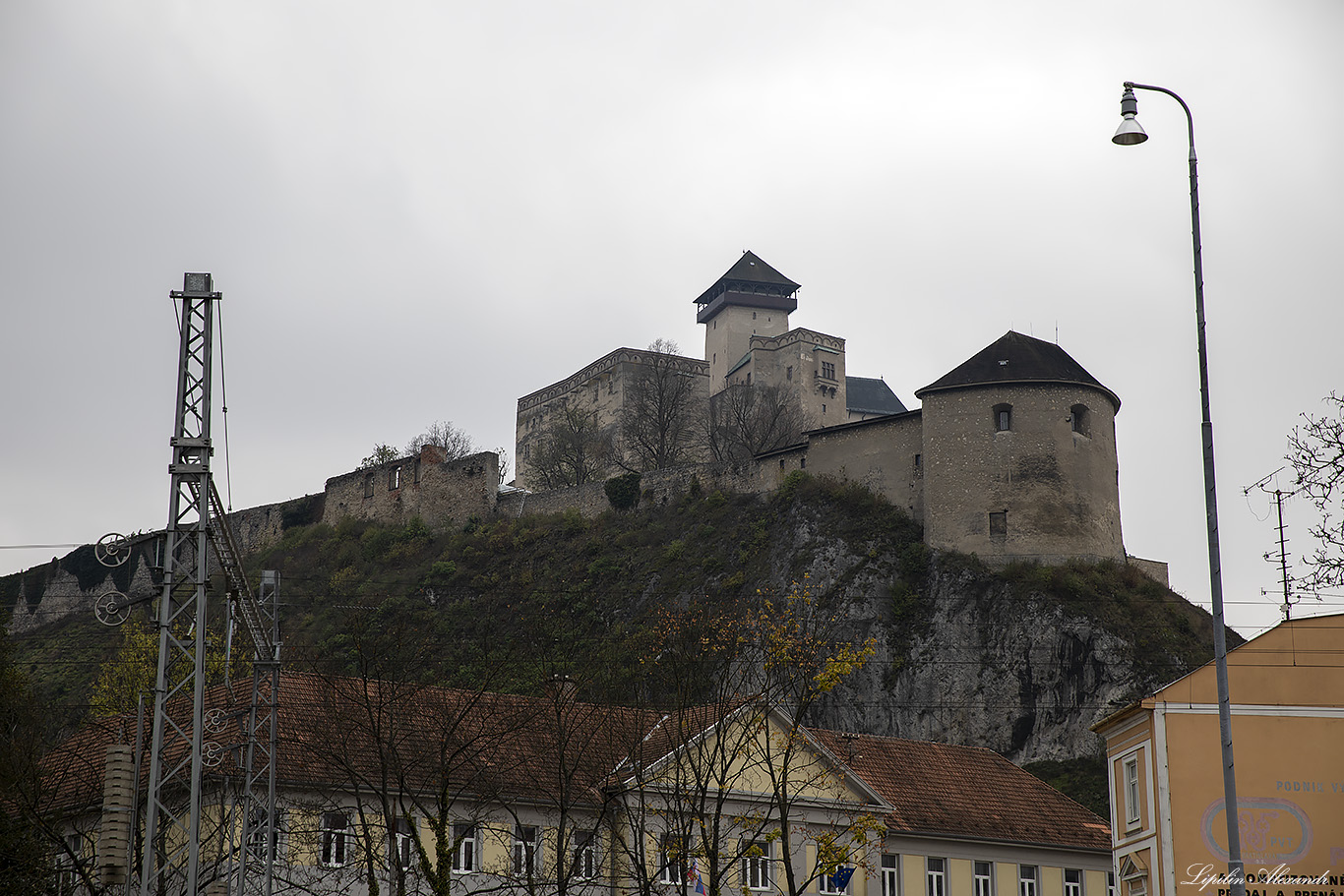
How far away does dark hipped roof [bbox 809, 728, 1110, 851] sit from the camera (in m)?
34.9

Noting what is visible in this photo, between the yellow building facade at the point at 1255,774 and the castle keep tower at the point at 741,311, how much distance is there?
79.8m

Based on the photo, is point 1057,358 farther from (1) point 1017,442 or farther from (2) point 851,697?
(2) point 851,697

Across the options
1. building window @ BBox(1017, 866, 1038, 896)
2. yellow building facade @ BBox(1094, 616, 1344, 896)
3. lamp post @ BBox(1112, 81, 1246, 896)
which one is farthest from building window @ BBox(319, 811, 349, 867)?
lamp post @ BBox(1112, 81, 1246, 896)

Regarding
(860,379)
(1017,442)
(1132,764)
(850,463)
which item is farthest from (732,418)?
(1132,764)

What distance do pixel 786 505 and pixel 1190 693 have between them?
116 feet

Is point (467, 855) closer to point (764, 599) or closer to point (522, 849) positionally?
point (522, 849)

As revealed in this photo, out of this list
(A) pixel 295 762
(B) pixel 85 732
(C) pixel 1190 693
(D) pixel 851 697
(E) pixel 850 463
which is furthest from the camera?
(E) pixel 850 463

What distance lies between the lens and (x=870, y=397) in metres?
110

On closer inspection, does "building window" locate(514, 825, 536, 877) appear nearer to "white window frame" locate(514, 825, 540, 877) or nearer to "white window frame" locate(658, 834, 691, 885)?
"white window frame" locate(514, 825, 540, 877)

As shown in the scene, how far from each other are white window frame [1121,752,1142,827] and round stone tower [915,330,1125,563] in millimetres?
27242

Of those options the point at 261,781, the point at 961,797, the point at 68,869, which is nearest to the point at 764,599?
the point at 961,797

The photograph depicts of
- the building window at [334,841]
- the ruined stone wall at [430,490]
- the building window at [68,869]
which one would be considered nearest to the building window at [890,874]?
the building window at [334,841]

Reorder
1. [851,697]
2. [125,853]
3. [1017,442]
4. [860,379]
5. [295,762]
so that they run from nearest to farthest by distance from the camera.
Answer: [125,853] < [295,762] < [851,697] < [1017,442] < [860,379]

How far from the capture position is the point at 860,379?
370 feet
